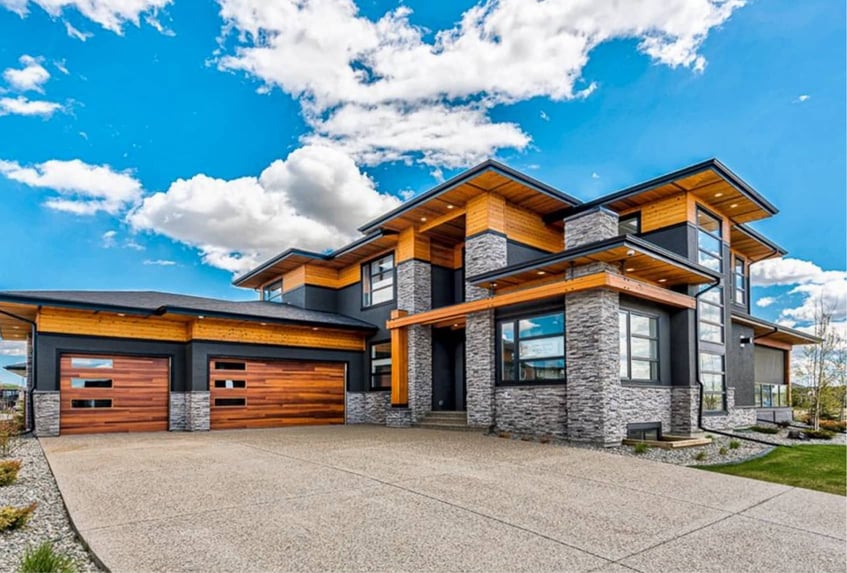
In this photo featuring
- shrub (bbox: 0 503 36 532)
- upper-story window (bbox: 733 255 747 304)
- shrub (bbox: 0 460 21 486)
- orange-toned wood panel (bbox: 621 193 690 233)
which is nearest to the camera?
shrub (bbox: 0 503 36 532)

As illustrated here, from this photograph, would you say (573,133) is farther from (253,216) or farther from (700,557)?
(253,216)

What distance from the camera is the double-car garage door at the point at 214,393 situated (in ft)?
41.2

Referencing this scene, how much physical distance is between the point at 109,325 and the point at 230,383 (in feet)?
11.3

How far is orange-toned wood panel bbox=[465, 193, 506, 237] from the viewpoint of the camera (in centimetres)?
1327

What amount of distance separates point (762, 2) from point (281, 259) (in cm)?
1564

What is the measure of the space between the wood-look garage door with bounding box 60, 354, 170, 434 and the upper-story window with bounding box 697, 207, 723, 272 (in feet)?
47.8

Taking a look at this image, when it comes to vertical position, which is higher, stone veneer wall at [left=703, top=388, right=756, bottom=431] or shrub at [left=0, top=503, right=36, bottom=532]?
shrub at [left=0, top=503, right=36, bottom=532]

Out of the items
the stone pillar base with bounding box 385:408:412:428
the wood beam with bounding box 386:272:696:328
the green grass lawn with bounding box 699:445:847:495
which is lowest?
the stone pillar base with bounding box 385:408:412:428

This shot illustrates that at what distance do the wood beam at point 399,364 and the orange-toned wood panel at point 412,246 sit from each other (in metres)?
1.75

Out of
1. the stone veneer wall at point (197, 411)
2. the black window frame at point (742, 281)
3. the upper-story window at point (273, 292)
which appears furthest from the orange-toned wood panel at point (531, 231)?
the upper-story window at point (273, 292)

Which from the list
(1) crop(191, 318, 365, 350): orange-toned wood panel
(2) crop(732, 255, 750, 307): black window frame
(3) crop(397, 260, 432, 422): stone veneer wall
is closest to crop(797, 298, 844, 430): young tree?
(2) crop(732, 255, 750, 307): black window frame

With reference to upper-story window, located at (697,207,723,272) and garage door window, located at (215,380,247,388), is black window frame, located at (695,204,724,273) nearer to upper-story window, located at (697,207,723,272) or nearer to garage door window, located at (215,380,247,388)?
upper-story window, located at (697,207,723,272)

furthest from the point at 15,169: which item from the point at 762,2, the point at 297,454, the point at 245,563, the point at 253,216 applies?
the point at 762,2

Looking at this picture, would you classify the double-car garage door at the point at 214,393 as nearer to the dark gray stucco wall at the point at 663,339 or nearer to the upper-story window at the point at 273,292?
the upper-story window at the point at 273,292
